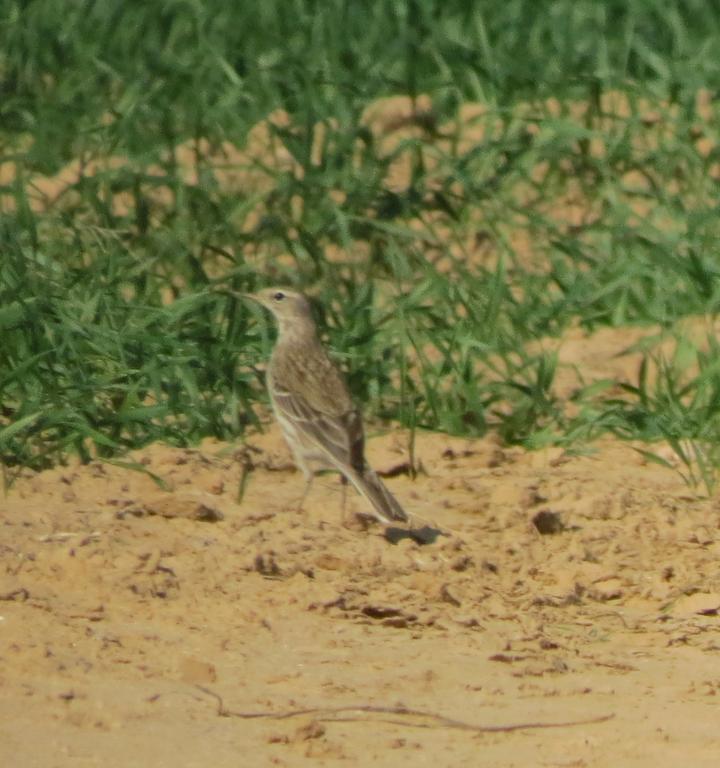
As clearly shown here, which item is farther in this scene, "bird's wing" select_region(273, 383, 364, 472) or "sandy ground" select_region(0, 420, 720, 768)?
"bird's wing" select_region(273, 383, 364, 472)

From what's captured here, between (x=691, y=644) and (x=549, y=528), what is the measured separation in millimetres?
856

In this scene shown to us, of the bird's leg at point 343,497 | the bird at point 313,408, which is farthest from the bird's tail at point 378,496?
the bird's leg at point 343,497

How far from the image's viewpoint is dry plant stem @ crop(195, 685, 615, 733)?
16.4 feet

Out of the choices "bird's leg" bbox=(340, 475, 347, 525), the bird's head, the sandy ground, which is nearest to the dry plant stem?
the sandy ground

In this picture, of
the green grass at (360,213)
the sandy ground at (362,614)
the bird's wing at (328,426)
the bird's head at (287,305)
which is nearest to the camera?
the sandy ground at (362,614)

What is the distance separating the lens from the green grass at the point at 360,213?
7.24m

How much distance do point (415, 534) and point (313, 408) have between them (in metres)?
0.63

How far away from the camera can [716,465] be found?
705cm

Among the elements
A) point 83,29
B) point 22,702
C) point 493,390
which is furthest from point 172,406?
point 83,29

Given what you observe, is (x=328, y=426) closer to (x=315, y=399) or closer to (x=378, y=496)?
(x=315, y=399)

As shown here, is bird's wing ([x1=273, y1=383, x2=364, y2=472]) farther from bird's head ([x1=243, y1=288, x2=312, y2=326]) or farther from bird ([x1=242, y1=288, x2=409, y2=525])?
bird's head ([x1=243, y1=288, x2=312, y2=326])

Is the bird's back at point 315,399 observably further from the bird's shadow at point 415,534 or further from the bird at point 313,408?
the bird's shadow at point 415,534

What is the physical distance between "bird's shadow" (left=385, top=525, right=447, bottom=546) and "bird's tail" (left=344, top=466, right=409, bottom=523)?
0.04m

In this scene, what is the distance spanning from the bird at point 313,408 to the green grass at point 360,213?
7.8 inches
